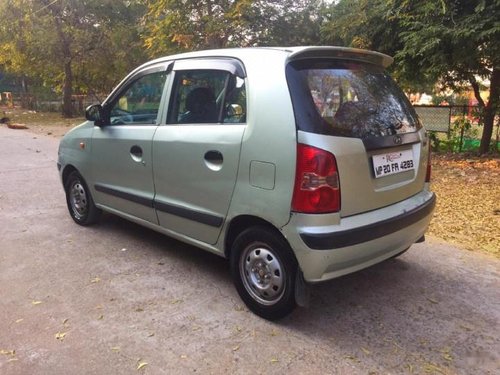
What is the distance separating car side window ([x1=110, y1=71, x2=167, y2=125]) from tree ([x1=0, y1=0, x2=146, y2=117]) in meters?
17.3

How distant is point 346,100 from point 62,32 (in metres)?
20.7

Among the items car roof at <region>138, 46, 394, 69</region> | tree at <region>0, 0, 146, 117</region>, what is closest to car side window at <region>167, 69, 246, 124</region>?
car roof at <region>138, 46, 394, 69</region>

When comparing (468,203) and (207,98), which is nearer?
(207,98)

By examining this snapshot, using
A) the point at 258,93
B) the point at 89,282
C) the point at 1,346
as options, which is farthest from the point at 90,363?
the point at 258,93

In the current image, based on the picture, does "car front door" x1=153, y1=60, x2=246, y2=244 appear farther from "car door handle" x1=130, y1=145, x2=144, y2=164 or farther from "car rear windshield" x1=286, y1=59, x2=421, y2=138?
"car rear windshield" x1=286, y1=59, x2=421, y2=138

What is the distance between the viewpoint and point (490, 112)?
8.55 m

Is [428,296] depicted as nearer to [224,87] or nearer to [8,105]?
[224,87]

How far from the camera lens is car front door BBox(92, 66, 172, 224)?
12.9ft

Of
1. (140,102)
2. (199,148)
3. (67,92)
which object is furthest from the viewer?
(67,92)

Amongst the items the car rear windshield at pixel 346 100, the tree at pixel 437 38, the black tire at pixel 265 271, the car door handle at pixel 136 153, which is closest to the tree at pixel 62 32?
the tree at pixel 437 38

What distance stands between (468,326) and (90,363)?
7.98 feet

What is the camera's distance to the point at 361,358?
2.74 metres

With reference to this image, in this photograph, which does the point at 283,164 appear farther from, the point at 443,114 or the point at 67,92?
Result: the point at 67,92

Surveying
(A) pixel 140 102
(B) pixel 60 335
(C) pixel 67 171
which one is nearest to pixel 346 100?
(A) pixel 140 102
